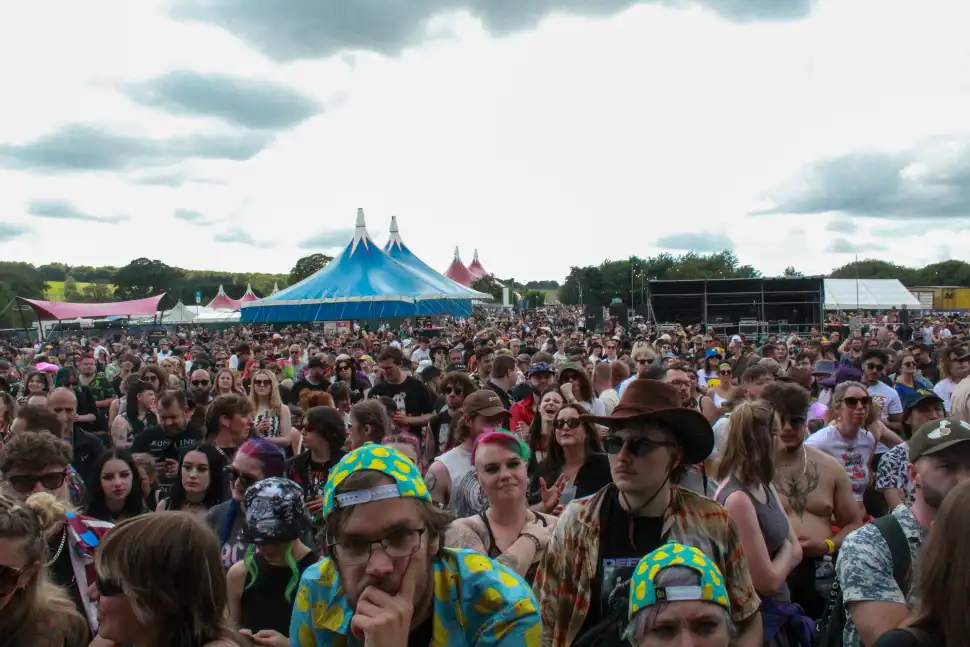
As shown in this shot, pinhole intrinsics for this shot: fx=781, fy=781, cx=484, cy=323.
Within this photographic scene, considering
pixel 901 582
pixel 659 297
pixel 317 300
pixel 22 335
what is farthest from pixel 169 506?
pixel 22 335

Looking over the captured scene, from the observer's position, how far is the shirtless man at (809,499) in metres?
3.92

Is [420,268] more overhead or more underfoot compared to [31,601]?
more overhead

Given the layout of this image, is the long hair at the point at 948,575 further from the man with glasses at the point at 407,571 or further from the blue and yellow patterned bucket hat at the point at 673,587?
the man with glasses at the point at 407,571

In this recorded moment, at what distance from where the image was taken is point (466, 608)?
6.19 ft

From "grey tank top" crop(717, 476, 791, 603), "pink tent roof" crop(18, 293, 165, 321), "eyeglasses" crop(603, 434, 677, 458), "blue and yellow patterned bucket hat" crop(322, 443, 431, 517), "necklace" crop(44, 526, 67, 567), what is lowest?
"necklace" crop(44, 526, 67, 567)

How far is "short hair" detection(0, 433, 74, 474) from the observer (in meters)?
3.96

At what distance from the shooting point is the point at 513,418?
6.58 metres

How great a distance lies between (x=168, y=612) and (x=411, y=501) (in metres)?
0.75

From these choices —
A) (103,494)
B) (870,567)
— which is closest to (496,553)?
(870,567)

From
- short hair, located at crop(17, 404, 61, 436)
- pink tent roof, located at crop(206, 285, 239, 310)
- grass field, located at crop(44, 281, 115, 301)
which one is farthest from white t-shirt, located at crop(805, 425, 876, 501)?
grass field, located at crop(44, 281, 115, 301)

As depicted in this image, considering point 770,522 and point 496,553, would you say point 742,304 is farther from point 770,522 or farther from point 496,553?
point 496,553

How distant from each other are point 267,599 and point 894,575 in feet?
7.72

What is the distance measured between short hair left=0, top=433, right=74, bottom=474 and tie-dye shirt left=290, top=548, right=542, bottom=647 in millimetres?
2688

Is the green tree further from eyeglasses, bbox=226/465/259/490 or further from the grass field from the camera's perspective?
eyeglasses, bbox=226/465/259/490
